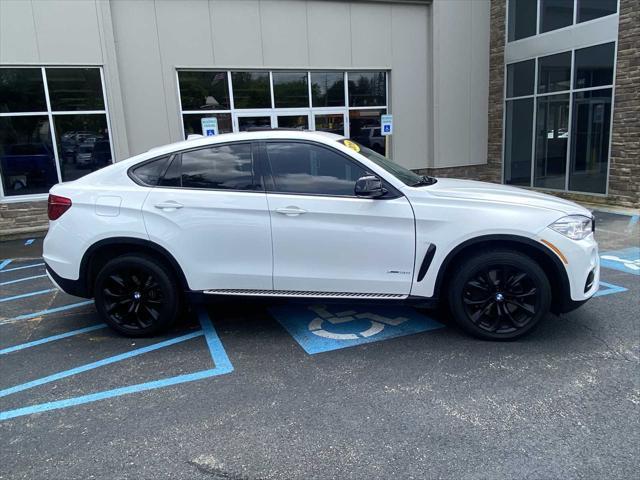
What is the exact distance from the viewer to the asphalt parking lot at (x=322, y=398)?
8.96 feet

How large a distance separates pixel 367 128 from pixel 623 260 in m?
7.82

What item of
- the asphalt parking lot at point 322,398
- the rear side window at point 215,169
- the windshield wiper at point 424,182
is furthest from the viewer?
the windshield wiper at point 424,182

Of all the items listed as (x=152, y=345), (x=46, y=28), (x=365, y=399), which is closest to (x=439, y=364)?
(x=365, y=399)

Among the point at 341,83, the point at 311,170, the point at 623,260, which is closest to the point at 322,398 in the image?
the point at 311,170

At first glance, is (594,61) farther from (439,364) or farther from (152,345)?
(152,345)

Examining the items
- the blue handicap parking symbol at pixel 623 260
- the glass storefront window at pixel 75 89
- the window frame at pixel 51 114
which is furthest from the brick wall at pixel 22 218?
the blue handicap parking symbol at pixel 623 260

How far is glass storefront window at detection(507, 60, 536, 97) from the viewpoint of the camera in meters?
12.8

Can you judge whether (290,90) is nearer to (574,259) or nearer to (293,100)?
(293,100)

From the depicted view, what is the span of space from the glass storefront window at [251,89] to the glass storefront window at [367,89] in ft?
7.50

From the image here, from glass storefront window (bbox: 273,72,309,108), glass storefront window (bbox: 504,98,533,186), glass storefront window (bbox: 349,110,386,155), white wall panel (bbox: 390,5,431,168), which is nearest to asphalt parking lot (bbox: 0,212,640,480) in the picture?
glass storefront window (bbox: 273,72,309,108)

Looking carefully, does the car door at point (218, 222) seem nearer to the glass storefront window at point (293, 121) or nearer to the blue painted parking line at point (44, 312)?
the blue painted parking line at point (44, 312)

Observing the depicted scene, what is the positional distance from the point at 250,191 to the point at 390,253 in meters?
1.31

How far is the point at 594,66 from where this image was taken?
36.3 ft

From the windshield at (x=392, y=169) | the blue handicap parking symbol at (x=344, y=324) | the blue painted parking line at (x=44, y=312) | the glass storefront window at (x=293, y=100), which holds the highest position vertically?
the glass storefront window at (x=293, y=100)
